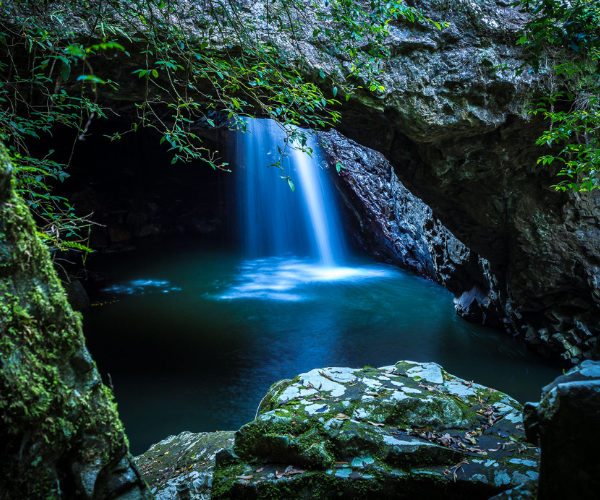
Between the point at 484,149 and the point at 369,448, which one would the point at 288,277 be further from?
the point at 369,448

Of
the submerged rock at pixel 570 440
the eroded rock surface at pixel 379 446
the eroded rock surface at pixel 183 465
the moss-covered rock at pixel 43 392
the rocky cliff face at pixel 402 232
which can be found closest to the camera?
the moss-covered rock at pixel 43 392

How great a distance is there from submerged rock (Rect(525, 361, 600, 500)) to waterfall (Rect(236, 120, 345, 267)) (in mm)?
15506

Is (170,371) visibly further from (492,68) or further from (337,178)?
(337,178)

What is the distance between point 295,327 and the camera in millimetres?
9484

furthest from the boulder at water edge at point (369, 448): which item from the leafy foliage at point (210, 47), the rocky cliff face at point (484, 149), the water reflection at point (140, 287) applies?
the water reflection at point (140, 287)

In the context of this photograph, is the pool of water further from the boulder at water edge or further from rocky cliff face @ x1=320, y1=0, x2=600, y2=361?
the boulder at water edge

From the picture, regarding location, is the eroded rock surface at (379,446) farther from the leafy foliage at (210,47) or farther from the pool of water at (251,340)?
the pool of water at (251,340)

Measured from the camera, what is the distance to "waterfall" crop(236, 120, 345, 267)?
18.9 m

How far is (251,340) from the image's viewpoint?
862 centimetres

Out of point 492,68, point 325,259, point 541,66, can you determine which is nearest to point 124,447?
point 492,68

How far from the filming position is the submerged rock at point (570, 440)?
145 cm

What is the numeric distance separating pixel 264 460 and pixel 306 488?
0.38 metres

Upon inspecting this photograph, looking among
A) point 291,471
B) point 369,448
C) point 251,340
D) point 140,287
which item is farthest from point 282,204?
point 291,471

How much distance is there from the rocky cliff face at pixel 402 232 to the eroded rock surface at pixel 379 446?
616cm
